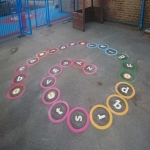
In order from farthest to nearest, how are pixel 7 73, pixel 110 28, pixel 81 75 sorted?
1. pixel 110 28
2. pixel 7 73
3. pixel 81 75

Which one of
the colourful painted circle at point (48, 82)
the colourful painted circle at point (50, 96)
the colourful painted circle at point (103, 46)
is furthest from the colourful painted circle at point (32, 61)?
the colourful painted circle at point (103, 46)

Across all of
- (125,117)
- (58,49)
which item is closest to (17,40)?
(58,49)

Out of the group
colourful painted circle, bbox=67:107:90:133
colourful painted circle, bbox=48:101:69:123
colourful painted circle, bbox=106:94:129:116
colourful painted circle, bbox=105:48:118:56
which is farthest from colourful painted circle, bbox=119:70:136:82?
colourful painted circle, bbox=48:101:69:123

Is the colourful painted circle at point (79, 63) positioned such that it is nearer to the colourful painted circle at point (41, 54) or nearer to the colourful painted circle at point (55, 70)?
the colourful painted circle at point (55, 70)

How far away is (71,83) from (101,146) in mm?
1391

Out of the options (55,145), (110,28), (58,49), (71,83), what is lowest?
(55,145)

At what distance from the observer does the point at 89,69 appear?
333cm

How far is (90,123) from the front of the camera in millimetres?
2145

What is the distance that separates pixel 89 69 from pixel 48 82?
986mm

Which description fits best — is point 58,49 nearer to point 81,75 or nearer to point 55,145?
point 81,75

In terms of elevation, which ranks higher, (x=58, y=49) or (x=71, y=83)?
(x=58, y=49)

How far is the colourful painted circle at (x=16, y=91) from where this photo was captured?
107 inches

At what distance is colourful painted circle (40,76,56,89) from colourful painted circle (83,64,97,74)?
74 cm

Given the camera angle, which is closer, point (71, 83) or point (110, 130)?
point (110, 130)
